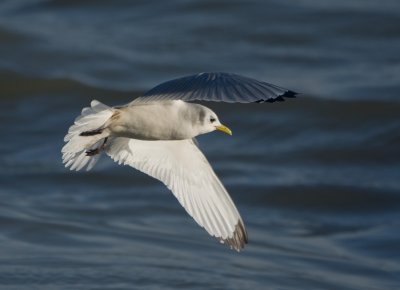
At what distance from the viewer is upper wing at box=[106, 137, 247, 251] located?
606 cm

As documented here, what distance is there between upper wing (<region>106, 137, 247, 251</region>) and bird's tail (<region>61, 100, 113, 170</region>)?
0.40 meters

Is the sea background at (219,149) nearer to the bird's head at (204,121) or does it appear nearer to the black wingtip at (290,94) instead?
the bird's head at (204,121)

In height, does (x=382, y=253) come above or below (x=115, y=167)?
below

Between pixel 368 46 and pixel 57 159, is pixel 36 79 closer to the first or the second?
pixel 57 159

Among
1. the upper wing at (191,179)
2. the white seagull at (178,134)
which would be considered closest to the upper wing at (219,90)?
the white seagull at (178,134)

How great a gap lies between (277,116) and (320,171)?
3.85ft

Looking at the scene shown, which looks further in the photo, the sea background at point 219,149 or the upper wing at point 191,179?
the sea background at point 219,149

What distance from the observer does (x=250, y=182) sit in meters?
9.33

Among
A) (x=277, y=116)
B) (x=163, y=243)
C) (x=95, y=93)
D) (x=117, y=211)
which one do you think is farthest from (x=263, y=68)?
(x=163, y=243)

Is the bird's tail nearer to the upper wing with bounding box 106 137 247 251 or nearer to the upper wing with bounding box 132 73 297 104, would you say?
the upper wing with bounding box 132 73 297 104

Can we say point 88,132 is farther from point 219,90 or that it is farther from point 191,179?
point 191,179

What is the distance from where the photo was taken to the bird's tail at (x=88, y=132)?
542 cm

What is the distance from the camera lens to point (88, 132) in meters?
5.52

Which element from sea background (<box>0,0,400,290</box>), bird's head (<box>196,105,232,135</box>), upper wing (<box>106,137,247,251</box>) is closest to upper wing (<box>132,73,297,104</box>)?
bird's head (<box>196,105,232,135</box>)
